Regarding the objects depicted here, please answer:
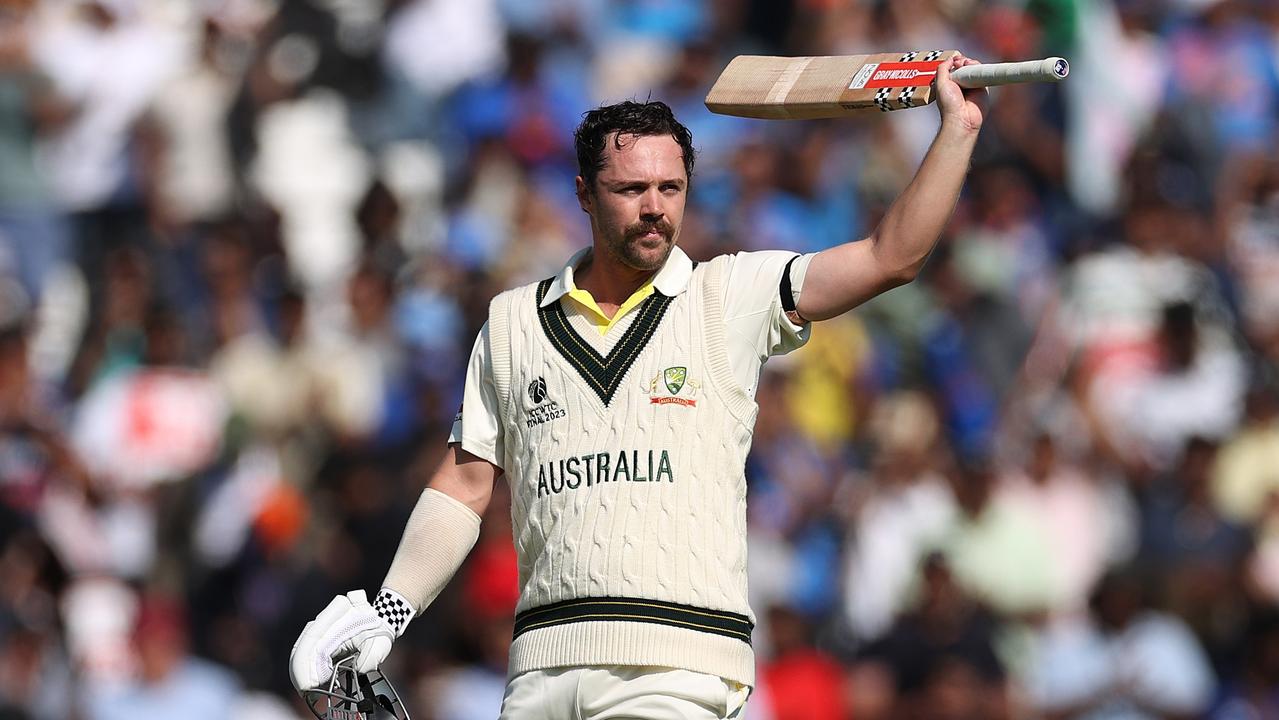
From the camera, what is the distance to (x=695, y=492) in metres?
5.04

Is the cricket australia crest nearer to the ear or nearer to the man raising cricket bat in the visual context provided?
the man raising cricket bat

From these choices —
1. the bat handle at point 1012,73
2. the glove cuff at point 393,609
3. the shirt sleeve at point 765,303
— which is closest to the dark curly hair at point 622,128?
the shirt sleeve at point 765,303

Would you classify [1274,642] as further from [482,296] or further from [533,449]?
[533,449]

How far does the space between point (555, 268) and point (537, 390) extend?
6353mm

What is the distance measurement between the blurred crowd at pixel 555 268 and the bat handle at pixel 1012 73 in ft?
16.5

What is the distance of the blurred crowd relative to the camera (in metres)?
10.0

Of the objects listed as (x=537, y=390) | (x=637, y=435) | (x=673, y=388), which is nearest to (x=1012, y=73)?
(x=673, y=388)

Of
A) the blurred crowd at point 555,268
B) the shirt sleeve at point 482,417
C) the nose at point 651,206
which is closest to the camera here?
the nose at point 651,206

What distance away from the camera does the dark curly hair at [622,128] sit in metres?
5.20

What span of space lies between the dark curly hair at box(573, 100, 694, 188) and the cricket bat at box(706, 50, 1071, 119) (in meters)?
0.20

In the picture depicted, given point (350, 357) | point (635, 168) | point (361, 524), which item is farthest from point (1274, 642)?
point (635, 168)

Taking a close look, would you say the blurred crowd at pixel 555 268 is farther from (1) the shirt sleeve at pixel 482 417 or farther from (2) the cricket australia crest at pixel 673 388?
(2) the cricket australia crest at pixel 673 388

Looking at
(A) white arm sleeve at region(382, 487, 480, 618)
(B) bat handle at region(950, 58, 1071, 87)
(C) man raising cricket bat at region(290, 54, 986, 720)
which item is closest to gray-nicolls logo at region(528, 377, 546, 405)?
(C) man raising cricket bat at region(290, 54, 986, 720)

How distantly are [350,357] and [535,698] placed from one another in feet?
21.9
